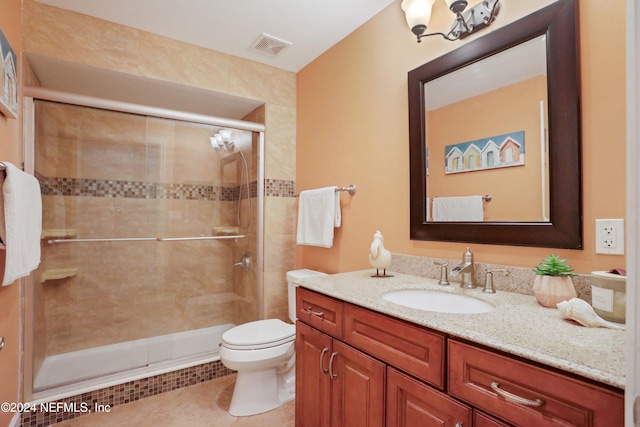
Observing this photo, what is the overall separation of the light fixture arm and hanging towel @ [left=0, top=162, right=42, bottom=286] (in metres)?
1.93

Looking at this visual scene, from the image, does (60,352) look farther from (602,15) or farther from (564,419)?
(602,15)

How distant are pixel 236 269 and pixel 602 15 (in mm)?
2708

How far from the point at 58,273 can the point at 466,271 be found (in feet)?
8.88

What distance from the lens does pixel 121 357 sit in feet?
7.56

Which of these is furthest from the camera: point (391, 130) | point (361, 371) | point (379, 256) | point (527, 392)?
point (391, 130)

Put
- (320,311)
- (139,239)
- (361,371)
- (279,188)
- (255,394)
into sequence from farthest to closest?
(279,188) → (139,239) → (255,394) → (320,311) → (361,371)

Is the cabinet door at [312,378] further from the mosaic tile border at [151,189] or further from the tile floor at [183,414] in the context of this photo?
the mosaic tile border at [151,189]

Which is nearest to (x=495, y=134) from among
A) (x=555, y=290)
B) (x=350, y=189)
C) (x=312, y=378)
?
(x=555, y=290)

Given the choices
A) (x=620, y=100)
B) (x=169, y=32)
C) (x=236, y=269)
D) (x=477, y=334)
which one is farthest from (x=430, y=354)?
(x=169, y=32)

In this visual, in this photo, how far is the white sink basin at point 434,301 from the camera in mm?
1217

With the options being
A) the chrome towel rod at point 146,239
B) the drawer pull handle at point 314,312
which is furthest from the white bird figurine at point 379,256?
the chrome towel rod at point 146,239

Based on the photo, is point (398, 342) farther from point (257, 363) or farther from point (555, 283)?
point (257, 363)

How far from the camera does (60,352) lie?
2254 millimetres

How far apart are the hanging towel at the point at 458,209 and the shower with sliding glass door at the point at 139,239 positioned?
1509mm
